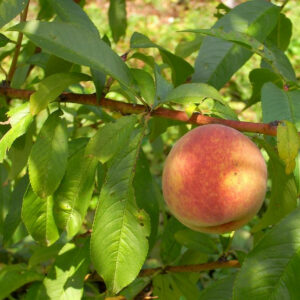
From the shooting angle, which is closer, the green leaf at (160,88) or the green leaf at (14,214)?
the green leaf at (160,88)

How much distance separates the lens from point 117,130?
833 millimetres

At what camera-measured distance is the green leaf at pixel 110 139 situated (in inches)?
32.0

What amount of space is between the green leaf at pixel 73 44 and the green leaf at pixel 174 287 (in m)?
0.57

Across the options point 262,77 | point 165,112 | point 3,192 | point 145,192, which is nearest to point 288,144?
point 165,112

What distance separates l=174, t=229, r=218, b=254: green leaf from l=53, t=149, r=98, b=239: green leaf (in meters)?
0.32

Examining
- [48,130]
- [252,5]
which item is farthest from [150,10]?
[48,130]

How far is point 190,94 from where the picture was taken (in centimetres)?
84

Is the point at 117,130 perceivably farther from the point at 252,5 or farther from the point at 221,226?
the point at 252,5

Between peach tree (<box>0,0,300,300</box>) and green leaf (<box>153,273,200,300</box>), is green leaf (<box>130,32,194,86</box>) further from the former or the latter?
green leaf (<box>153,273,200,300</box>)

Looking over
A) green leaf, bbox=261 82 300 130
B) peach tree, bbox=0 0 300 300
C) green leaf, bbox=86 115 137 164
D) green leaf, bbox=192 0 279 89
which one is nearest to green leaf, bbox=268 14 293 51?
peach tree, bbox=0 0 300 300

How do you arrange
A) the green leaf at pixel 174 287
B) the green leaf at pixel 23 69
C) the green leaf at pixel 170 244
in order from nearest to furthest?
the green leaf at pixel 174 287, the green leaf at pixel 170 244, the green leaf at pixel 23 69

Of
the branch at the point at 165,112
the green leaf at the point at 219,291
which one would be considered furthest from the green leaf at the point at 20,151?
the green leaf at the point at 219,291

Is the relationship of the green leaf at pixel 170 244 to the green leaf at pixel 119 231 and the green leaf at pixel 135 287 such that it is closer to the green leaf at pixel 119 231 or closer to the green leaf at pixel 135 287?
the green leaf at pixel 135 287

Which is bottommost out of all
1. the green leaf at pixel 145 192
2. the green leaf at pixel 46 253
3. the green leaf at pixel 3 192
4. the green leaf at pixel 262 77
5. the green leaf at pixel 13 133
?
the green leaf at pixel 46 253
